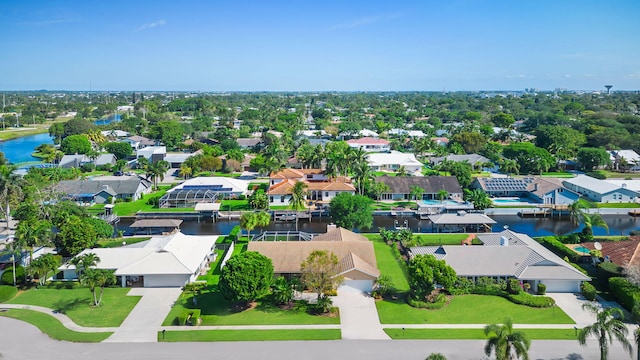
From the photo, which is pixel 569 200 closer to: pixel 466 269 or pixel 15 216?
pixel 466 269

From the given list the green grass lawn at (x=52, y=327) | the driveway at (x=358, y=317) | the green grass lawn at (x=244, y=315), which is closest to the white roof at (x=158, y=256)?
the green grass lawn at (x=244, y=315)

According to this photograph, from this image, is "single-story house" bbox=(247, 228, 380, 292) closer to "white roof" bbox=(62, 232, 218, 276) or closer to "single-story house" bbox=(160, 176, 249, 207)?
"white roof" bbox=(62, 232, 218, 276)

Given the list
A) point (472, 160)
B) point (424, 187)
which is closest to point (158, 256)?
point (424, 187)

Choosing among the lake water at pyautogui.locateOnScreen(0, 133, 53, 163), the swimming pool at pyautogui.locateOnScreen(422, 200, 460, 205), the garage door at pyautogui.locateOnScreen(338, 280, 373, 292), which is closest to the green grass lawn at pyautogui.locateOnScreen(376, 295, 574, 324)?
the garage door at pyautogui.locateOnScreen(338, 280, 373, 292)

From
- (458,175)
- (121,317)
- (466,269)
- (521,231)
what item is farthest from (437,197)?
(121,317)

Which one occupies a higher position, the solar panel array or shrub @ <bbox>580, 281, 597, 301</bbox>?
the solar panel array
